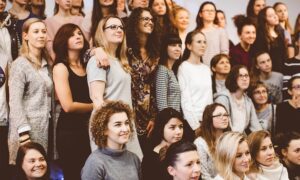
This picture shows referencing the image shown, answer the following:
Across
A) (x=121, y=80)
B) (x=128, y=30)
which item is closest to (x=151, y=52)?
(x=128, y=30)

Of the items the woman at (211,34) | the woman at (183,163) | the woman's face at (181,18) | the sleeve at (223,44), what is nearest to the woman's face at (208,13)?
the woman at (211,34)

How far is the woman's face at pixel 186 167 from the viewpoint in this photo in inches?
136

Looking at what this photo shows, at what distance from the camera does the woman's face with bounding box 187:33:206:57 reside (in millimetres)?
4738

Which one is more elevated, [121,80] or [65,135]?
[121,80]

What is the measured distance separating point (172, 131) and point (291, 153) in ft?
3.33

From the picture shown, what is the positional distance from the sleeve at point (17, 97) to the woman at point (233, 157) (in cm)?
127

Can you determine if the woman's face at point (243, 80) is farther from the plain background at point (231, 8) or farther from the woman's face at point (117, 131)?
the plain background at point (231, 8)

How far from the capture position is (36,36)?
384 cm

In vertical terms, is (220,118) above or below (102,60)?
Answer: below

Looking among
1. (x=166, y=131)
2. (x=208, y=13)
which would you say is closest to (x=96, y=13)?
(x=166, y=131)

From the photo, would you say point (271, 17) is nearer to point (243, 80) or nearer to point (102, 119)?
point (243, 80)

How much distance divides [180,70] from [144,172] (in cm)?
122

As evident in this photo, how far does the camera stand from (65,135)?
382 cm

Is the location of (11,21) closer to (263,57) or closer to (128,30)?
(128,30)
